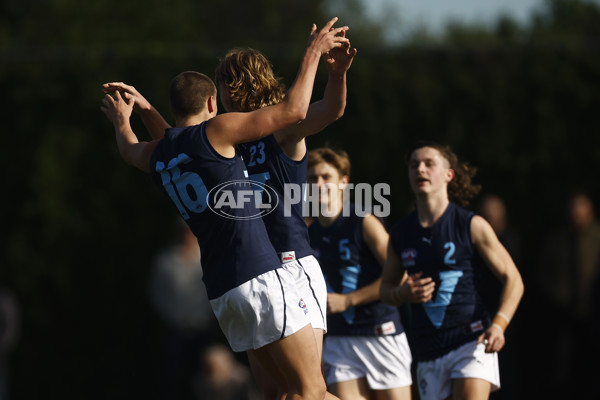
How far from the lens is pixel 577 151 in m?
10.6

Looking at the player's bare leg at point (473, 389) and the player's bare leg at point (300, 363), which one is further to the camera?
the player's bare leg at point (473, 389)

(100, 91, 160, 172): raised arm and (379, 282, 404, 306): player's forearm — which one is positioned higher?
(100, 91, 160, 172): raised arm

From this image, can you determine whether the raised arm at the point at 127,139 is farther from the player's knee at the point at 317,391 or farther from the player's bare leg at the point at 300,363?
the player's knee at the point at 317,391

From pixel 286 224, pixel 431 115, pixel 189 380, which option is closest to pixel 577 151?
pixel 431 115

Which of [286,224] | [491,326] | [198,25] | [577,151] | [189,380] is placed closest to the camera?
[286,224]

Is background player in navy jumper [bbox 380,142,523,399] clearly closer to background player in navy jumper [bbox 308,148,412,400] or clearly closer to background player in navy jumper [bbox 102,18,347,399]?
background player in navy jumper [bbox 308,148,412,400]

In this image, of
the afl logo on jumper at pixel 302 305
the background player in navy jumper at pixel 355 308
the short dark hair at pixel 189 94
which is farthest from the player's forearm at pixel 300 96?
the background player in navy jumper at pixel 355 308

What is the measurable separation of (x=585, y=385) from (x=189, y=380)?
4.23m

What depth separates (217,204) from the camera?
4492mm

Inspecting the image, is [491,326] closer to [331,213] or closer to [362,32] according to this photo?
[331,213]

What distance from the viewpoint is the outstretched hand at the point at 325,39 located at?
4.48 metres

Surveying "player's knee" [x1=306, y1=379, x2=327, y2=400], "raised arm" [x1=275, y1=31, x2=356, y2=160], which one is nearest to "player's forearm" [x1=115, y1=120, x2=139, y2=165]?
"raised arm" [x1=275, y1=31, x2=356, y2=160]

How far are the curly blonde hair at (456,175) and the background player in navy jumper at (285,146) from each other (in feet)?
4.13

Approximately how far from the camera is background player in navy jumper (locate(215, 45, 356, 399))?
4727 millimetres
